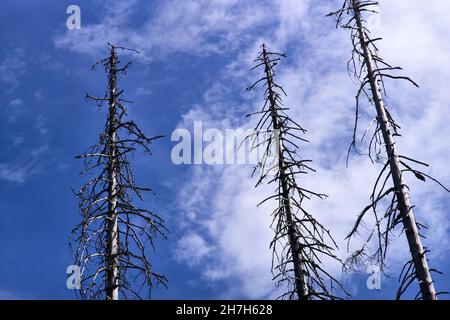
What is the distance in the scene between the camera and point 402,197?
9531 millimetres

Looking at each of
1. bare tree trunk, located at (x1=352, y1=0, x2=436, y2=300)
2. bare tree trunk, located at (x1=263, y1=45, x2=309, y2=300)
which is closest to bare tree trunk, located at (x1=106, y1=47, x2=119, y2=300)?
bare tree trunk, located at (x1=263, y1=45, x2=309, y2=300)

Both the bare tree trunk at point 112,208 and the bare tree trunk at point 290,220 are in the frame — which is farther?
the bare tree trunk at point 290,220

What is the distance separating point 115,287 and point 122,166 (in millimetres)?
3240

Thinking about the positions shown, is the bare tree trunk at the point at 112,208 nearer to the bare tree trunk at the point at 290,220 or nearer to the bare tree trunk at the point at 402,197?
the bare tree trunk at the point at 290,220

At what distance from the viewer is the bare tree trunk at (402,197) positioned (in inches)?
344

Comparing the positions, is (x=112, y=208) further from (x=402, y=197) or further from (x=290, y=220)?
(x=402, y=197)

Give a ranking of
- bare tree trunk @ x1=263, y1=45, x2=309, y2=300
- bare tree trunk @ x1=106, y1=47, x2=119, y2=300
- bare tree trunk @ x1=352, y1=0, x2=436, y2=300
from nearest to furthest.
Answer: bare tree trunk @ x1=352, y1=0, x2=436, y2=300
bare tree trunk @ x1=106, y1=47, x2=119, y2=300
bare tree trunk @ x1=263, y1=45, x2=309, y2=300

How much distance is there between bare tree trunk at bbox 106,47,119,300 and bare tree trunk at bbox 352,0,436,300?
632cm

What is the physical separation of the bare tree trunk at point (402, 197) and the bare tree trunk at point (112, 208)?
632cm

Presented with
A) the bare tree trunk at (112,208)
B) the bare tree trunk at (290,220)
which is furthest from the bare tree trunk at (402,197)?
the bare tree trunk at (112,208)

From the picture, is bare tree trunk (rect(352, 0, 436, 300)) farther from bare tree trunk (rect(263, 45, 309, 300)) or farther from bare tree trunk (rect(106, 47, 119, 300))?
bare tree trunk (rect(106, 47, 119, 300))

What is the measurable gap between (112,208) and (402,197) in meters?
6.78

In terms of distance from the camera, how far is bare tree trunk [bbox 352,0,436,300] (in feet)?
28.7

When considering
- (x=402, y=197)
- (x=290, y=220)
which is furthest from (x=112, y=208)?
(x=402, y=197)
